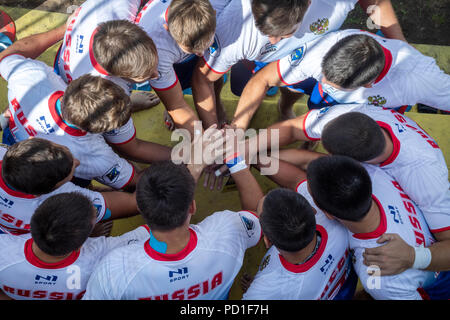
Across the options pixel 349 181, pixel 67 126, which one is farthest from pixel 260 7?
pixel 67 126

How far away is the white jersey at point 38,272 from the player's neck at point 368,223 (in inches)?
64.5

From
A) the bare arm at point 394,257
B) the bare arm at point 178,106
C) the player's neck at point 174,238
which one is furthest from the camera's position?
the bare arm at point 178,106

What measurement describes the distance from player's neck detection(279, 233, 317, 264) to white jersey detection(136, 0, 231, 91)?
1782 millimetres

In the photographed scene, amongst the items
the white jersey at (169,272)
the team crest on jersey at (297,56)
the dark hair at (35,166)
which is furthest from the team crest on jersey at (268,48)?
the dark hair at (35,166)

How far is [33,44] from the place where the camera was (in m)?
3.13

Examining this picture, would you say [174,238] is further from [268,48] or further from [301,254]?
[268,48]

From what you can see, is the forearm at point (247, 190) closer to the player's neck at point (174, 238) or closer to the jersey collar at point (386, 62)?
the player's neck at point (174, 238)

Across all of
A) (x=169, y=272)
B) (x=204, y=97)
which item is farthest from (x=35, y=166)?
(x=204, y=97)

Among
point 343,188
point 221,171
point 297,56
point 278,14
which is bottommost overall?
point 221,171

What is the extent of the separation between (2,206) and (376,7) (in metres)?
3.65

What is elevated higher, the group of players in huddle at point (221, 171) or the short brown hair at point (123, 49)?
the short brown hair at point (123, 49)

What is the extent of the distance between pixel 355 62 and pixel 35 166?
2.30 metres

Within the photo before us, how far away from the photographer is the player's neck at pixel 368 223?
2127 mm
